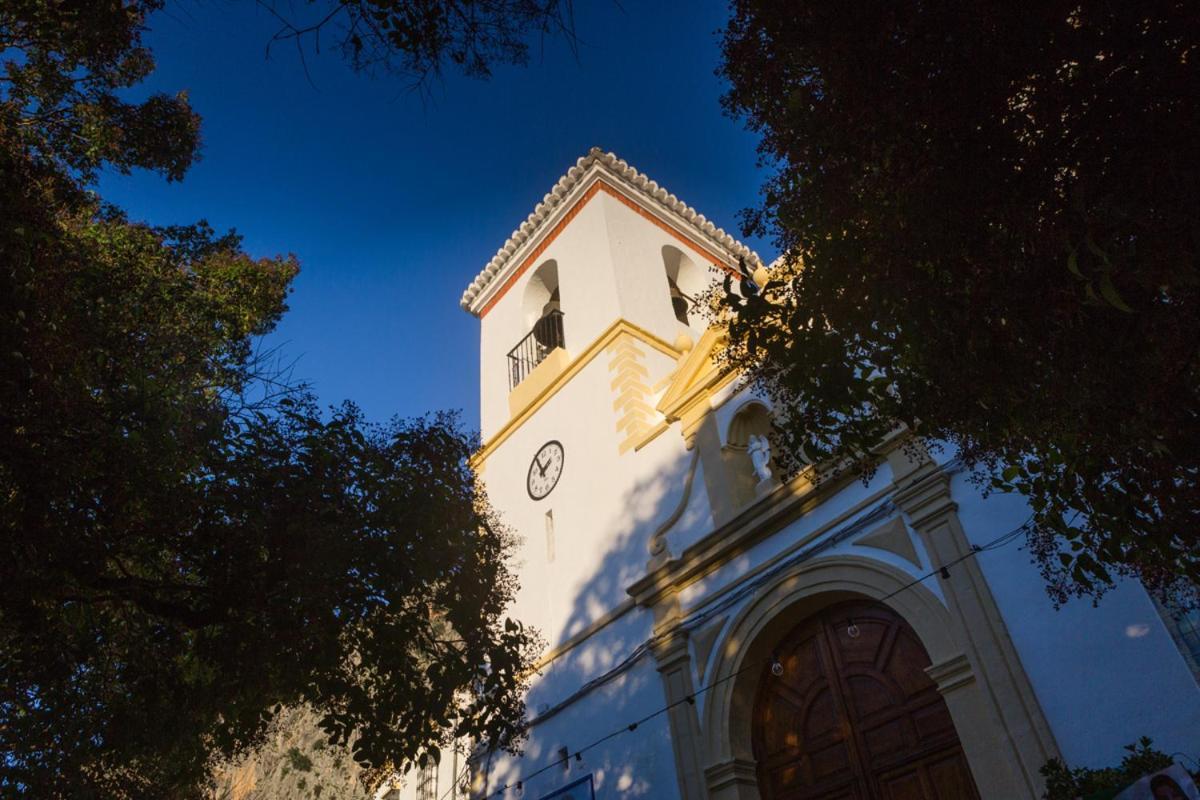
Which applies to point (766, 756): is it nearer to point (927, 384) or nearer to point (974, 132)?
point (927, 384)

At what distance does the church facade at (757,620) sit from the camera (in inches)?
284

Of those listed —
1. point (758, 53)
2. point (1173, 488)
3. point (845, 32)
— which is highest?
point (758, 53)

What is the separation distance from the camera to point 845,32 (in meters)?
4.11

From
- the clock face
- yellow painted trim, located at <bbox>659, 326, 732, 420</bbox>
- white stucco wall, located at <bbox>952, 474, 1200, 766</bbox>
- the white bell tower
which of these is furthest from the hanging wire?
the clock face

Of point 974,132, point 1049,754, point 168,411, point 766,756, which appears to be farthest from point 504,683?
point 974,132

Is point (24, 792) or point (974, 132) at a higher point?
point (974, 132)

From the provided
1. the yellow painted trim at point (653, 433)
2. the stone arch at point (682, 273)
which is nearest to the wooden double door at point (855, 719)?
the yellow painted trim at point (653, 433)

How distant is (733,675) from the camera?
10.0 metres

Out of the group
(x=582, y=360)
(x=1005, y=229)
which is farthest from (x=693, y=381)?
(x=1005, y=229)

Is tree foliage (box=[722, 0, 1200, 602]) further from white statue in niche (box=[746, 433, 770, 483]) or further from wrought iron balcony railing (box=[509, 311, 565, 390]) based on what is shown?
wrought iron balcony railing (box=[509, 311, 565, 390])

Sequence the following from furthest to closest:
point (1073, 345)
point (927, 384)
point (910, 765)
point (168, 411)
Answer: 1. point (910, 765)
2. point (168, 411)
3. point (927, 384)
4. point (1073, 345)

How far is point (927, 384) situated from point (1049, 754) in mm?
3952

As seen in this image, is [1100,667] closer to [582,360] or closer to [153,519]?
[153,519]

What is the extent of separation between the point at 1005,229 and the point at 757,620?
6820 mm
